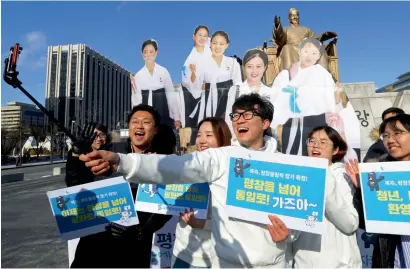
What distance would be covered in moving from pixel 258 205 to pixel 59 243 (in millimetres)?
4112

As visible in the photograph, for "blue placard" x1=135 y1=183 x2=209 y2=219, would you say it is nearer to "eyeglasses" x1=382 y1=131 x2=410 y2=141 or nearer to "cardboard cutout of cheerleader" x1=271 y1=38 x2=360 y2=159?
"eyeglasses" x1=382 y1=131 x2=410 y2=141

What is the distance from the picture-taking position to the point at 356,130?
3.91m

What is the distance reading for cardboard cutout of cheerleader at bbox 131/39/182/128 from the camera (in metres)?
4.24

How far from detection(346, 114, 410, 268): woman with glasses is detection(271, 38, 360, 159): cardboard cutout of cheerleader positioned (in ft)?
5.81

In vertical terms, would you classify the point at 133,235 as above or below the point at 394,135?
below

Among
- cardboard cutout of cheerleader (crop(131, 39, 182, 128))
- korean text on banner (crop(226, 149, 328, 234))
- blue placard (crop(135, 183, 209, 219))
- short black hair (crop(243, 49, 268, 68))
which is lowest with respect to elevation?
blue placard (crop(135, 183, 209, 219))

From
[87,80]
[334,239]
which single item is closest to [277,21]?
[334,239]

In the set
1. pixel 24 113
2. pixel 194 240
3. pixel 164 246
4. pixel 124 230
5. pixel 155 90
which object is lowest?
pixel 164 246

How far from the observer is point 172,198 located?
252 cm

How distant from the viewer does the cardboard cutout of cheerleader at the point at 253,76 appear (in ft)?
13.1

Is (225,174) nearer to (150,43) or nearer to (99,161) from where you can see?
(99,161)

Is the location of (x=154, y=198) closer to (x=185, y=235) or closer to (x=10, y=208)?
(x=185, y=235)

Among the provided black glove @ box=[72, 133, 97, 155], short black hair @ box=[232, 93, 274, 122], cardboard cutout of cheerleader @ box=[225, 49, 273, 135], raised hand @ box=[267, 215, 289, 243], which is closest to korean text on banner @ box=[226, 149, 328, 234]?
raised hand @ box=[267, 215, 289, 243]

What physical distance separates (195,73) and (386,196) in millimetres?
2774
